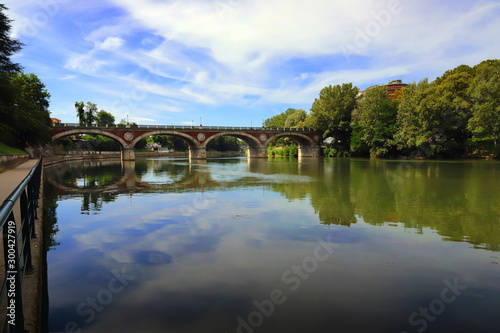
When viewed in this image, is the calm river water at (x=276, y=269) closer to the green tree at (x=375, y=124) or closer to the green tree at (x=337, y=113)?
the green tree at (x=375, y=124)

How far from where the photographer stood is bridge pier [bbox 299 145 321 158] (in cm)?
8297

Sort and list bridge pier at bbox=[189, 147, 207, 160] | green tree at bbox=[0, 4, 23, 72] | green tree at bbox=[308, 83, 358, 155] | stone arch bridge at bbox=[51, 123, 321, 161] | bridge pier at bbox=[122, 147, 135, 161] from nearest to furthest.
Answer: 1. green tree at bbox=[0, 4, 23, 72]
2. stone arch bridge at bbox=[51, 123, 321, 161]
3. bridge pier at bbox=[122, 147, 135, 161]
4. bridge pier at bbox=[189, 147, 207, 160]
5. green tree at bbox=[308, 83, 358, 155]

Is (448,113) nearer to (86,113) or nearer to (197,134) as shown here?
(197,134)

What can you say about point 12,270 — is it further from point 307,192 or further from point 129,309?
point 307,192

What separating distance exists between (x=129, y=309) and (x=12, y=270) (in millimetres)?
2454

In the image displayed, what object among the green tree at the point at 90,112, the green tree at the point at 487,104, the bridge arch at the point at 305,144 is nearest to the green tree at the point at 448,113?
the green tree at the point at 487,104

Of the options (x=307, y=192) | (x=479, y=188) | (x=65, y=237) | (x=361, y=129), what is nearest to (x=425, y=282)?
(x=65, y=237)

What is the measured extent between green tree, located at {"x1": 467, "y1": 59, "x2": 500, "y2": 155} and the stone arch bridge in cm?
3934

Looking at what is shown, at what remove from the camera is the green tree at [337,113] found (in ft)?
247

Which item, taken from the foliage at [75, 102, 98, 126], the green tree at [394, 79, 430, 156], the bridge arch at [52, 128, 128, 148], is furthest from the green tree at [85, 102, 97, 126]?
the green tree at [394, 79, 430, 156]

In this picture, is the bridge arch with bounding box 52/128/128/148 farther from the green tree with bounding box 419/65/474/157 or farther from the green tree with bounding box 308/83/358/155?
the green tree with bounding box 419/65/474/157

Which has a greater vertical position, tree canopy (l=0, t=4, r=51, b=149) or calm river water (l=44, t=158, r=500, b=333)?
tree canopy (l=0, t=4, r=51, b=149)

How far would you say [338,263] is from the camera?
22.6 feet

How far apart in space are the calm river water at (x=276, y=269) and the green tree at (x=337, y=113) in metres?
65.4
